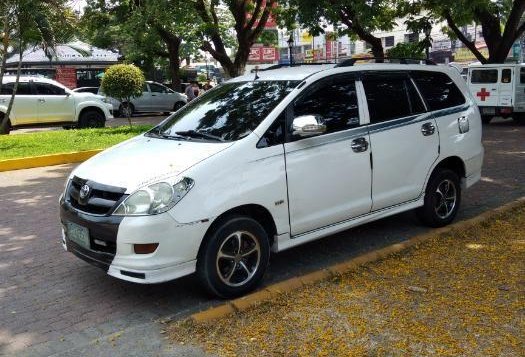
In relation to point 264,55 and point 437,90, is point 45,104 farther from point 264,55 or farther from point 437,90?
point 264,55

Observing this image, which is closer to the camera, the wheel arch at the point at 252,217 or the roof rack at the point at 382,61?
the wheel arch at the point at 252,217

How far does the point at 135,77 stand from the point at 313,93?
10898 mm

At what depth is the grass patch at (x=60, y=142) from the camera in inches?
449

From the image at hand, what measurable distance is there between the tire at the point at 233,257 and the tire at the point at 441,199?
2159 millimetres

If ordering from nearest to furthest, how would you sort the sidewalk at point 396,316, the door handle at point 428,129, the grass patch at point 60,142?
the sidewalk at point 396,316
the door handle at point 428,129
the grass patch at point 60,142

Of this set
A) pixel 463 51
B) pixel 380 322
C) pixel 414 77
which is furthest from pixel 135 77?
pixel 463 51

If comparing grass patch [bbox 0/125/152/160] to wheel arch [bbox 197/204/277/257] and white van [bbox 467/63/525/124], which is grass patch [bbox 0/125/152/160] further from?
white van [bbox 467/63/525/124]

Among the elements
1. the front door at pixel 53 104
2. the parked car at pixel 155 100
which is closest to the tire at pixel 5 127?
the front door at pixel 53 104

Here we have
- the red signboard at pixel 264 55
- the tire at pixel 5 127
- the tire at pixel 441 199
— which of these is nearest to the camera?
the tire at pixel 441 199

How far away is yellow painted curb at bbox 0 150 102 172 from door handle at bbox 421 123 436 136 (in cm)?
752

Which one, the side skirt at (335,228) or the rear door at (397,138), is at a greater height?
the rear door at (397,138)

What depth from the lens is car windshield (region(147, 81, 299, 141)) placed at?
4570 mm

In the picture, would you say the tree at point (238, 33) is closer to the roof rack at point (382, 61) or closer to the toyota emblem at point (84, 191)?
the roof rack at point (382, 61)

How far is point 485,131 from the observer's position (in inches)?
612
